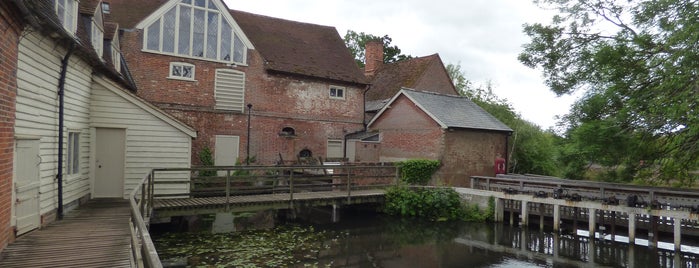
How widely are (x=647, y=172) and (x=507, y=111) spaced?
2065cm

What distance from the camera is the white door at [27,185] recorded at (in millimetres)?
7121

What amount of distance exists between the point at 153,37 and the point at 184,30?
1228 mm

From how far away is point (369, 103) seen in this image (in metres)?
26.4

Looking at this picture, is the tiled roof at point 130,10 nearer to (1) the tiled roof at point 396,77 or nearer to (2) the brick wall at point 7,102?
(2) the brick wall at point 7,102

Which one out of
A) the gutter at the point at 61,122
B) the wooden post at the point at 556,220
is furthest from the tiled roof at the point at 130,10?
the wooden post at the point at 556,220

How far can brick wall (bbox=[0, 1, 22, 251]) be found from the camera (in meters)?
6.08

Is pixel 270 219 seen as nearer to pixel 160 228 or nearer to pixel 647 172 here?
pixel 160 228

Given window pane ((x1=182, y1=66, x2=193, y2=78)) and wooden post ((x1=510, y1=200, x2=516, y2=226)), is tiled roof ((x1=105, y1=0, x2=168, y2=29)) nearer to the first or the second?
window pane ((x1=182, y1=66, x2=193, y2=78))

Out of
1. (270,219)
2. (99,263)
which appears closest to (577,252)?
(270,219)

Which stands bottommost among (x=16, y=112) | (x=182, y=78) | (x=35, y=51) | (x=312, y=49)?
(x=16, y=112)

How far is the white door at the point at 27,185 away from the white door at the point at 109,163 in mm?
4173

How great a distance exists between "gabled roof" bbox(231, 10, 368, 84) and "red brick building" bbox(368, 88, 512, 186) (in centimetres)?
303

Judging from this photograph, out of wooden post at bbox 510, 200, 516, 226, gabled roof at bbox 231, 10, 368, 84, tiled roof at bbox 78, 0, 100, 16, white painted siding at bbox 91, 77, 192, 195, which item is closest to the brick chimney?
gabled roof at bbox 231, 10, 368, 84

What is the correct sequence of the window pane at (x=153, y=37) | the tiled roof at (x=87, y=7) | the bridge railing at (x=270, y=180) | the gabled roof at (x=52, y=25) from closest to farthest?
1. the gabled roof at (x=52, y=25)
2. the tiled roof at (x=87, y=7)
3. the bridge railing at (x=270, y=180)
4. the window pane at (x=153, y=37)
